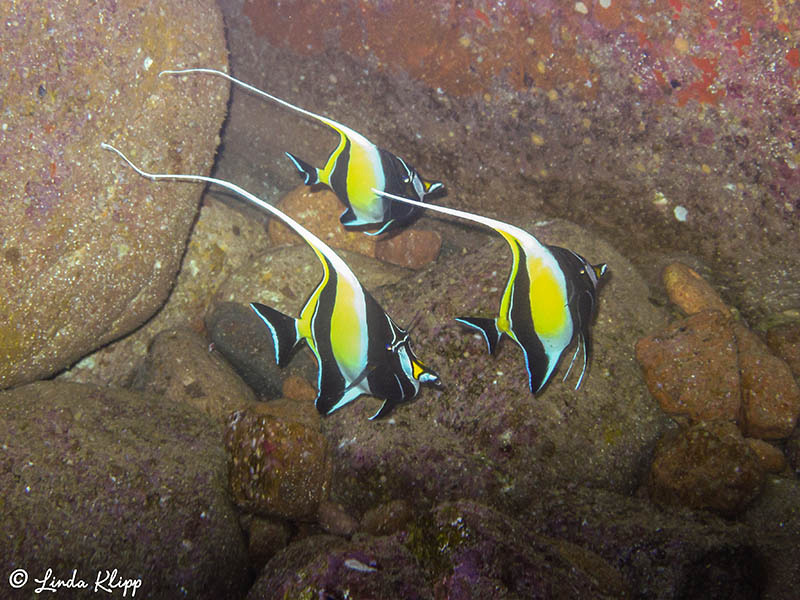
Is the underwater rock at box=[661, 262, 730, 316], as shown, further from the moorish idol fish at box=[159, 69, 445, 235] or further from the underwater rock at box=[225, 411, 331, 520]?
the underwater rock at box=[225, 411, 331, 520]

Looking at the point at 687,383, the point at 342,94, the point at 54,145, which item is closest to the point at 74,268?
the point at 54,145

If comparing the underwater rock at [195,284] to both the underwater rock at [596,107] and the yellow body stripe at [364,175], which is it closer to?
the underwater rock at [596,107]

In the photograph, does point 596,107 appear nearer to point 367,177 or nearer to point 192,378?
point 367,177

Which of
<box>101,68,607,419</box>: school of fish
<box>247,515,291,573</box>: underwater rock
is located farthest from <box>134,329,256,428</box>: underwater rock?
<box>101,68,607,419</box>: school of fish

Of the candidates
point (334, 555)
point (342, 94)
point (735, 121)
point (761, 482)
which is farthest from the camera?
point (342, 94)

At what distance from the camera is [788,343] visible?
333 cm

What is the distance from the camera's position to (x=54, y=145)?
2939 mm

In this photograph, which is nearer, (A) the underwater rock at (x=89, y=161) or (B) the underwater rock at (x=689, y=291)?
(A) the underwater rock at (x=89, y=161)

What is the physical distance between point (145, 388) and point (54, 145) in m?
1.96

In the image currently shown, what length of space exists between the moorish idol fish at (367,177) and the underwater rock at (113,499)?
1999 millimetres

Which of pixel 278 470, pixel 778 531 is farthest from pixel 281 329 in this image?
pixel 778 531

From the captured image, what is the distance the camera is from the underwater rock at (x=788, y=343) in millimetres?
3291

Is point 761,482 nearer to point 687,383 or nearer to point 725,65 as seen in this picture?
point 687,383

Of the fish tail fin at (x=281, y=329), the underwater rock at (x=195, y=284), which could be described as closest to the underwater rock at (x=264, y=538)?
the fish tail fin at (x=281, y=329)
